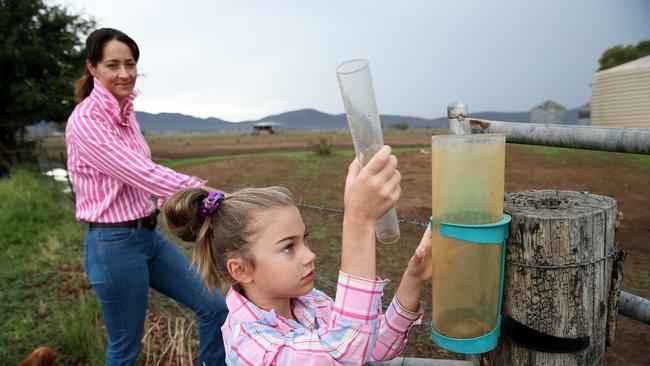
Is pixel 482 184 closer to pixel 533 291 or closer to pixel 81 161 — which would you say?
pixel 533 291

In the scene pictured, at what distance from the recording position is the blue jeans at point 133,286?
202cm

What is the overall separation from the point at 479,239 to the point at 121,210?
171 centimetres

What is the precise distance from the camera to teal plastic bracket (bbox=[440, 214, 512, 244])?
910mm

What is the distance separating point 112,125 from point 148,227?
51cm

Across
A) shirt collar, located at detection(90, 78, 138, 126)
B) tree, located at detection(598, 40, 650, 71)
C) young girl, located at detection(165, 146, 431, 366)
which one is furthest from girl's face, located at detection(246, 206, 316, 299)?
tree, located at detection(598, 40, 650, 71)

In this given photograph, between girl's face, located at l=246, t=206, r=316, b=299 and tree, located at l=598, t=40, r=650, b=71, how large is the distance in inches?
1451

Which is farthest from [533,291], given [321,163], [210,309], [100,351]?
[321,163]

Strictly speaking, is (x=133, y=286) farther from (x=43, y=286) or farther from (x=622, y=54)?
(x=622, y=54)

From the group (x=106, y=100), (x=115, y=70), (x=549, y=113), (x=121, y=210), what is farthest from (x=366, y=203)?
(x=549, y=113)

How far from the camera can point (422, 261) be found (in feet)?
3.95

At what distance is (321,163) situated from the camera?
13.4 meters

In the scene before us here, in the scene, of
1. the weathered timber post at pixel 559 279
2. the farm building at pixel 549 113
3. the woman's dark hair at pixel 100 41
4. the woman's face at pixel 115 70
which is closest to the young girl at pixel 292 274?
the weathered timber post at pixel 559 279

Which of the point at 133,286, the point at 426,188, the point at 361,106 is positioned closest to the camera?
the point at 361,106

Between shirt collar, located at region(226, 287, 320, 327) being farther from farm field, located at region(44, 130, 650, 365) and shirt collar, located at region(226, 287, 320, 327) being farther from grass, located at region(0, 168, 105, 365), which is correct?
grass, located at region(0, 168, 105, 365)
